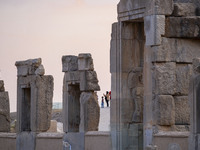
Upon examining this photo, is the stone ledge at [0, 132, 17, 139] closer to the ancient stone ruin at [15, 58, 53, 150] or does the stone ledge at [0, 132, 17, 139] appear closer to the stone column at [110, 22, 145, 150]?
the ancient stone ruin at [15, 58, 53, 150]

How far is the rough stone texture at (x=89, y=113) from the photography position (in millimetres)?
31016

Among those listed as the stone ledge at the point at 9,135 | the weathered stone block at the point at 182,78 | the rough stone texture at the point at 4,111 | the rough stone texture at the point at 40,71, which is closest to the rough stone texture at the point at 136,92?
the weathered stone block at the point at 182,78

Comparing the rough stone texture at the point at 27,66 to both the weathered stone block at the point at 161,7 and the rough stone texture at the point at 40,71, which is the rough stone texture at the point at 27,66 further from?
the weathered stone block at the point at 161,7

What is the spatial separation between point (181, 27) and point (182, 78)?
1382 mm

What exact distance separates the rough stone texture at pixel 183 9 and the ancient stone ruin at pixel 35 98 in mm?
5939

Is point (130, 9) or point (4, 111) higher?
point (130, 9)

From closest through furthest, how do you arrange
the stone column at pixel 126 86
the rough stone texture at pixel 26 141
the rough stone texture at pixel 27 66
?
the stone column at pixel 126 86, the rough stone texture at pixel 26 141, the rough stone texture at pixel 27 66

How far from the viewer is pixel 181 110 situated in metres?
27.9

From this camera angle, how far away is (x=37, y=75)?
106ft

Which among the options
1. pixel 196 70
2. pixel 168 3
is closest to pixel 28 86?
Result: pixel 168 3

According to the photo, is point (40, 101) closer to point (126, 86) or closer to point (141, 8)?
point (126, 86)

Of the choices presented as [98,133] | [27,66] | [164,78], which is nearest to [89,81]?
[98,133]

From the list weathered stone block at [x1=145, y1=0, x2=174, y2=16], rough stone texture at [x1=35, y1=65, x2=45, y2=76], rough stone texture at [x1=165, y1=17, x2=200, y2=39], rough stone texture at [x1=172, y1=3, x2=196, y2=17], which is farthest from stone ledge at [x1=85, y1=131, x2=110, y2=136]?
rough stone texture at [x1=172, y1=3, x2=196, y2=17]

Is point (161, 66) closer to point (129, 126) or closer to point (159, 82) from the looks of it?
point (159, 82)
